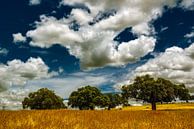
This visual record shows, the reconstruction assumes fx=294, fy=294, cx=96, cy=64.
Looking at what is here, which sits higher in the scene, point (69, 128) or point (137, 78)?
point (137, 78)

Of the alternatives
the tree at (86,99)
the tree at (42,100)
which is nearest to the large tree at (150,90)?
the tree at (86,99)

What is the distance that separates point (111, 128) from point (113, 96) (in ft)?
448

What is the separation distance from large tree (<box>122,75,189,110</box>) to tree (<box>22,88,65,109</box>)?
46.6 metres

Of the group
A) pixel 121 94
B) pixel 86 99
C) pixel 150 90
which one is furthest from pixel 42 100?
pixel 150 90

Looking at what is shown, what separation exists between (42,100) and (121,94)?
48.8m

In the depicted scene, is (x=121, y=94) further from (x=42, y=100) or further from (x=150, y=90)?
(x=42, y=100)

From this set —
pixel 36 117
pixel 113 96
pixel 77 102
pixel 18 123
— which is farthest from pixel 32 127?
pixel 113 96

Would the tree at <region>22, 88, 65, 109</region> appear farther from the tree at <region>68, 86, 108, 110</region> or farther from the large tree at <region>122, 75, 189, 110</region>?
the large tree at <region>122, 75, 189, 110</region>

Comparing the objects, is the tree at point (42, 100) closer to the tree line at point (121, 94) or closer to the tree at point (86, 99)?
the tree line at point (121, 94)

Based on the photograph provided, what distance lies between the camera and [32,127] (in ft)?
28.7

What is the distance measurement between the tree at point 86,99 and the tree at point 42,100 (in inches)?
567

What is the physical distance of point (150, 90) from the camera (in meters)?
68.9

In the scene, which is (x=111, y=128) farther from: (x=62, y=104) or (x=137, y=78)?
(x=62, y=104)

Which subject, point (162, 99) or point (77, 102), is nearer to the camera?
point (162, 99)
